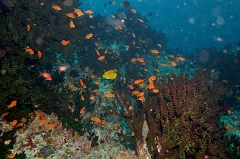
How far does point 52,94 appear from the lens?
6836 millimetres

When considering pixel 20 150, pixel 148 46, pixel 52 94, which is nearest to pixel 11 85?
pixel 52 94

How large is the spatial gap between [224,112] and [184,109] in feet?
22.1

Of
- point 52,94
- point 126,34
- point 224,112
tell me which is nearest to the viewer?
point 52,94

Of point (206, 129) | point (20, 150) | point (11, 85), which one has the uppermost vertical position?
point (206, 129)

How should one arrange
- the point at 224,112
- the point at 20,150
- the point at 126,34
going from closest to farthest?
the point at 20,150 → the point at 224,112 → the point at 126,34

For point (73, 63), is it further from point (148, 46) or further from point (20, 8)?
point (148, 46)

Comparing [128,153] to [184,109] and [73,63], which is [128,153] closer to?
[184,109]

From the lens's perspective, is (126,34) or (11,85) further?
(126,34)

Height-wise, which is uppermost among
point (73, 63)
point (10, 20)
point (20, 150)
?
point (10, 20)

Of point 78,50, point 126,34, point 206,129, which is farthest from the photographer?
point 126,34

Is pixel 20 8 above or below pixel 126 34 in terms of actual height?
above

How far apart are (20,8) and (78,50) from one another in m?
5.59

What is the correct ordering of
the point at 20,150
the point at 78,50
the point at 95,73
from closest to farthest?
the point at 20,150 → the point at 95,73 → the point at 78,50

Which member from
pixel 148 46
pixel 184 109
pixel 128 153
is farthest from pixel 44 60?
pixel 148 46
